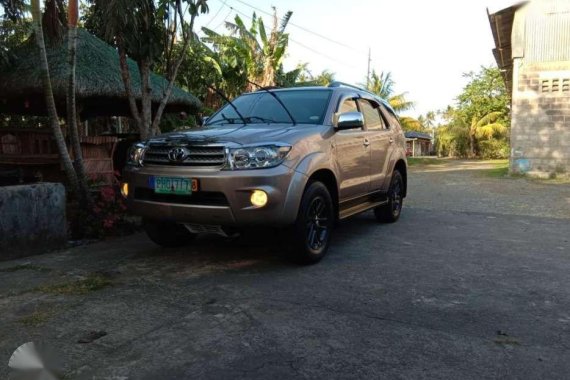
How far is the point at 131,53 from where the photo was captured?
7320mm

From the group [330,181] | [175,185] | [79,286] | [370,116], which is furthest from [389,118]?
[79,286]

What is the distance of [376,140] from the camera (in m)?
6.60

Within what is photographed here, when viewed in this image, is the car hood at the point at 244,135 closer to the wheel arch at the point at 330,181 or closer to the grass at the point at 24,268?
the wheel arch at the point at 330,181

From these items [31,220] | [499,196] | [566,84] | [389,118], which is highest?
[566,84]

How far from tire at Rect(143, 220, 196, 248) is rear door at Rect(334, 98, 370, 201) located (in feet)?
5.96

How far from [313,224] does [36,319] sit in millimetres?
2522

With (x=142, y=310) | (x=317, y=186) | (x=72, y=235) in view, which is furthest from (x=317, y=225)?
(x=72, y=235)

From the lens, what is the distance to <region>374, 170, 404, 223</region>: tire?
7.37 meters

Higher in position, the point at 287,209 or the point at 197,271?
the point at 287,209

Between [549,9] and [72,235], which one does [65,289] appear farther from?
[549,9]

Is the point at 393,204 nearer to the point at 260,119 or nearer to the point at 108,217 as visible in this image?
the point at 260,119

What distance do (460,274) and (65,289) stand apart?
353cm

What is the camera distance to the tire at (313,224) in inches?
184

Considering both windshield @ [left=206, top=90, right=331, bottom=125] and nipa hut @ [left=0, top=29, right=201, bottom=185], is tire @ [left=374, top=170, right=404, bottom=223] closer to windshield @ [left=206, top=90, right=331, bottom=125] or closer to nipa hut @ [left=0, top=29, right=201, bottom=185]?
windshield @ [left=206, top=90, right=331, bottom=125]
